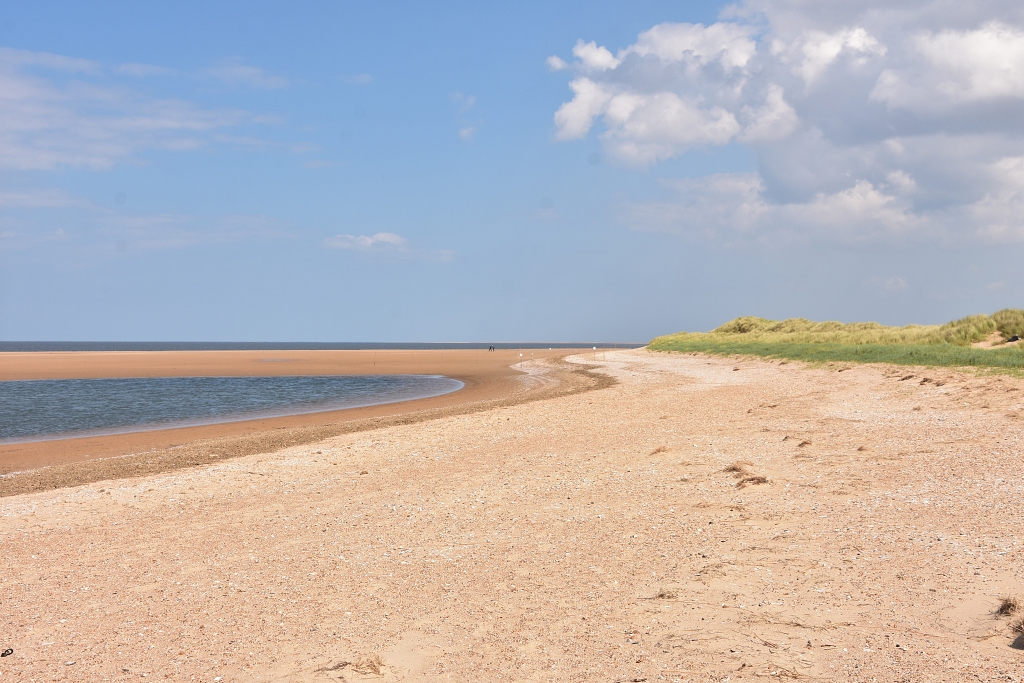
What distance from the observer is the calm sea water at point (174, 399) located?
86.7ft

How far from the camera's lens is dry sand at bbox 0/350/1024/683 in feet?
19.2

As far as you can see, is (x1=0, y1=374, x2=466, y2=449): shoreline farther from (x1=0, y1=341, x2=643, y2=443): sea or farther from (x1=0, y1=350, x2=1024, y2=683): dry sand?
(x1=0, y1=350, x2=1024, y2=683): dry sand

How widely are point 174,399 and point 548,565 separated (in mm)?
33125

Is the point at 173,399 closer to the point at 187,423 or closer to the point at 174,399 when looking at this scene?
the point at 174,399

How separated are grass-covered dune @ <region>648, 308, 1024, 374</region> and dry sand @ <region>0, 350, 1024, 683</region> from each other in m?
16.5

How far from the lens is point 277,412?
96.8ft

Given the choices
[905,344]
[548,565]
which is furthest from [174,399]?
[905,344]

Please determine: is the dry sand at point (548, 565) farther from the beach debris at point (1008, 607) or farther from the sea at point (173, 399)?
the sea at point (173, 399)

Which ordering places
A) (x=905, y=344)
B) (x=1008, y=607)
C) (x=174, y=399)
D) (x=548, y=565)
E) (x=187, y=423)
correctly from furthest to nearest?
(x=905, y=344), (x=174, y=399), (x=187, y=423), (x=548, y=565), (x=1008, y=607)

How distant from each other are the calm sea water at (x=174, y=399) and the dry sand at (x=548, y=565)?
47.5ft

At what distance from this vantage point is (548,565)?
8062mm

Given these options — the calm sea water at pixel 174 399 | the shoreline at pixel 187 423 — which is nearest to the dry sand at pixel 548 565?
the shoreline at pixel 187 423

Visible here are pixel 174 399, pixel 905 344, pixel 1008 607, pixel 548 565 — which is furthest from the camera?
pixel 905 344

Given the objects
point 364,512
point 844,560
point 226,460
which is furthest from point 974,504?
point 226,460
